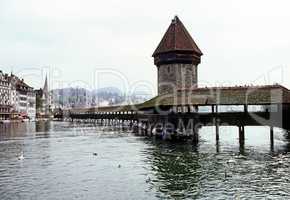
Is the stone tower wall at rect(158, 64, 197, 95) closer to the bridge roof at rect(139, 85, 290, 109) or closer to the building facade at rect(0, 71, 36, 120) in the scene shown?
the bridge roof at rect(139, 85, 290, 109)

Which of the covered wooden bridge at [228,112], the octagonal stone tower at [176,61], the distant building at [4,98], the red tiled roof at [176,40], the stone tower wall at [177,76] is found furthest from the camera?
the distant building at [4,98]

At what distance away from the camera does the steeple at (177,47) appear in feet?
178

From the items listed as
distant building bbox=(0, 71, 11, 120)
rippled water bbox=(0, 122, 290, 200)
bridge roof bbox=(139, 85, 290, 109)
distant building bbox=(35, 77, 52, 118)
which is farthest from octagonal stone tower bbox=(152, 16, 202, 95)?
distant building bbox=(35, 77, 52, 118)

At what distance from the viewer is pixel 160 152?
96.7 feet

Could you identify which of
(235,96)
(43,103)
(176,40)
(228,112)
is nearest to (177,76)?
(176,40)

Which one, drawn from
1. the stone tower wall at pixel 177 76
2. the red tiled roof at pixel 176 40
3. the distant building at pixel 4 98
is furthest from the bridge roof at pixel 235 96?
the distant building at pixel 4 98

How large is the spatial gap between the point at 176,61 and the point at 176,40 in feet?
10.6

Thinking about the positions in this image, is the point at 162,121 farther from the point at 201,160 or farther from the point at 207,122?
the point at 201,160

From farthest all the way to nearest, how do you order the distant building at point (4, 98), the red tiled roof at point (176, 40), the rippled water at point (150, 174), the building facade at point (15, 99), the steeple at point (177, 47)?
the building facade at point (15, 99)
the distant building at point (4, 98)
the red tiled roof at point (176, 40)
the steeple at point (177, 47)
the rippled water at point (150, 174)

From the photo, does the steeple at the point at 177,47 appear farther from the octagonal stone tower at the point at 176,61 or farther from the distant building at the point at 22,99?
the distant building at the point at 22,99

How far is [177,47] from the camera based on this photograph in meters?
54.4

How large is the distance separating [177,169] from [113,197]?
6.69 metres

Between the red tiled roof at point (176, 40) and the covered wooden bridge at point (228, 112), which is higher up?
the red tiled roof at point (176, 40)

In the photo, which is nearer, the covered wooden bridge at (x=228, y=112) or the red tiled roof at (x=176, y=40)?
the covered wooden bridge at (x=228, y=112)
